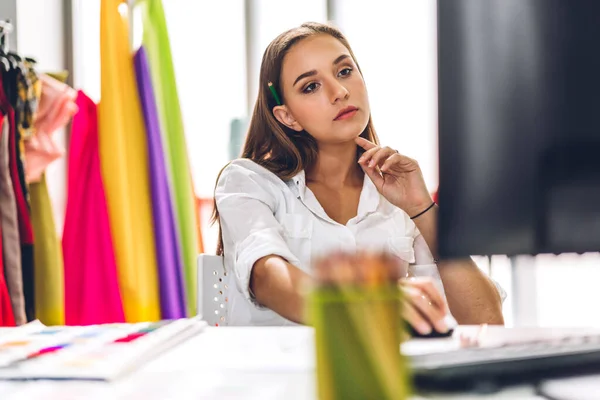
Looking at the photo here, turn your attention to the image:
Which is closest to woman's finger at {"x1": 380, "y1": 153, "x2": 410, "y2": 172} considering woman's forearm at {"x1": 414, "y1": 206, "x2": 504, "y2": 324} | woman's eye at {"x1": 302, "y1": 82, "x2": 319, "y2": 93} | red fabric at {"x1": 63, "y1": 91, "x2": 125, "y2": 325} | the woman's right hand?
woman's forearm at {"x1": 414, "y1": 206, "x2": 504, "y2": 324}

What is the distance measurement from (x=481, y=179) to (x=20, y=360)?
1.50ft

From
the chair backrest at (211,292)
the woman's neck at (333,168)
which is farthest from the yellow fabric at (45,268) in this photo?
the woman's neck at (333,168)

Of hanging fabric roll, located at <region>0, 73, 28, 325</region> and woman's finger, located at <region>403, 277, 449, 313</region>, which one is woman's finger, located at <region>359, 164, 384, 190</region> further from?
hanging fabric roll, located at <region>0, 73, 28, 325</region>

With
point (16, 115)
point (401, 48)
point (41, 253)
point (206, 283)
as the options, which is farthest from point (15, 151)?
point (401, 48)

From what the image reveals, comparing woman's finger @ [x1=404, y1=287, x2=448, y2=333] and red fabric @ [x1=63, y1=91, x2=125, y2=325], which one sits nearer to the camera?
woman's finger @ [x1=404, y1=287, x2=448, y2=333]

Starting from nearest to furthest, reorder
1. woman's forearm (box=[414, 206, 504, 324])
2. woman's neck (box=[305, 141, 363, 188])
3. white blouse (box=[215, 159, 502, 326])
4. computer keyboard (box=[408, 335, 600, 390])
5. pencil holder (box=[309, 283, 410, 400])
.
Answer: pencil holder (box=[309, 283, 410, 400])
computer keyboard (box=[408, 335, 600, 390])
woman's forearm (box=[414, 206, 504, 324])
white blouse (box=[215, 159, 502, 326])
woman's neck (box=[305, 141, 363, 188])

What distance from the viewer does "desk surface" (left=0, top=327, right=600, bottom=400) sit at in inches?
17.4

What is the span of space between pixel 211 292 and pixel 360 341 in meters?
0.88

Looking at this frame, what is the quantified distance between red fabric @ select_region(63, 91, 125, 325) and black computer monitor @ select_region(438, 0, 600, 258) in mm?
1416

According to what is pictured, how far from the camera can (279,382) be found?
1.57 ft

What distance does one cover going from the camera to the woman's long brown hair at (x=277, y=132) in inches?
54.5

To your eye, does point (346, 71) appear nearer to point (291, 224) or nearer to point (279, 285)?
point (291, 224)

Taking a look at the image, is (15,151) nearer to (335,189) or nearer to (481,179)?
(335,189)

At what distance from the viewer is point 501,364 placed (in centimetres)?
42
